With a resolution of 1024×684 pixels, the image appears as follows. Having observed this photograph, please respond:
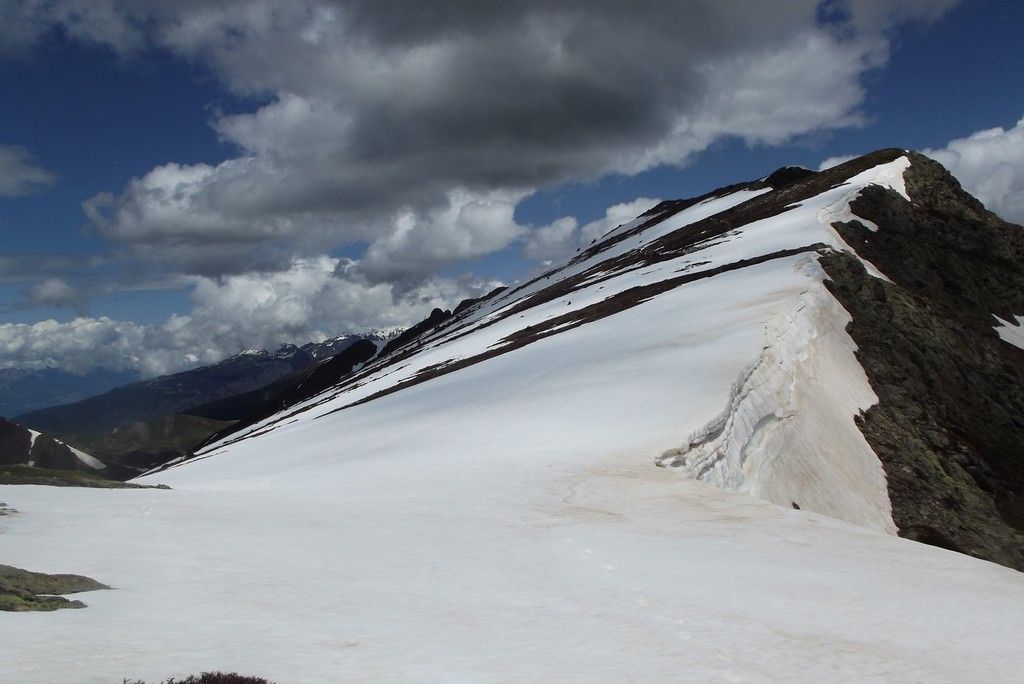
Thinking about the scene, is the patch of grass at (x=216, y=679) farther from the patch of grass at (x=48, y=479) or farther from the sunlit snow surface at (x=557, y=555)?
the patch of grass at (x=48, y=479)

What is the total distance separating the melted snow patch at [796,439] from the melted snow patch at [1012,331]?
25295 mm

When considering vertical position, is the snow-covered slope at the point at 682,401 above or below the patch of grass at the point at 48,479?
above

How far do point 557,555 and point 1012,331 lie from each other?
52829 millimetres

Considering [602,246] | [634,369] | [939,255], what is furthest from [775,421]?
[602,246]

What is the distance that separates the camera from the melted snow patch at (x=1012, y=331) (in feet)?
161

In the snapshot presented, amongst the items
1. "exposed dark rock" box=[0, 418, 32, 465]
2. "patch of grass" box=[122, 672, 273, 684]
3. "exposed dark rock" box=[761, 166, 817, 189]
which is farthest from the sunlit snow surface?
"exposed dark rock" box=[0, 418, 32, 465]

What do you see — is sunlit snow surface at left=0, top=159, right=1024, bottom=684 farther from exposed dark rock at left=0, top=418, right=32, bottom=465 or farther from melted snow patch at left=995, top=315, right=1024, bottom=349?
exposed dark rock at left=0, top=418, right=32, bottom=465

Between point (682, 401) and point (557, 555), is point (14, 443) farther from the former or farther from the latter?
point (557, 555)

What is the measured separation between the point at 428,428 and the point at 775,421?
1425 centimetres

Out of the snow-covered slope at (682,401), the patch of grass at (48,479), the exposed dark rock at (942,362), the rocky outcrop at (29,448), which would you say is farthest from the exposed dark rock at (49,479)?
the rocky outcrop at (29,448)

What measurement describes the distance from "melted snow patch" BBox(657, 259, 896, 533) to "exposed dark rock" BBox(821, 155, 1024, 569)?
55.0 inches

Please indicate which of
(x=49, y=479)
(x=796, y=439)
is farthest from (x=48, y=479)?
(x=796, y=439)

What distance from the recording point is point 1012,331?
167ft

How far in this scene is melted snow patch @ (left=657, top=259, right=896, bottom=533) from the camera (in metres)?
22.1
